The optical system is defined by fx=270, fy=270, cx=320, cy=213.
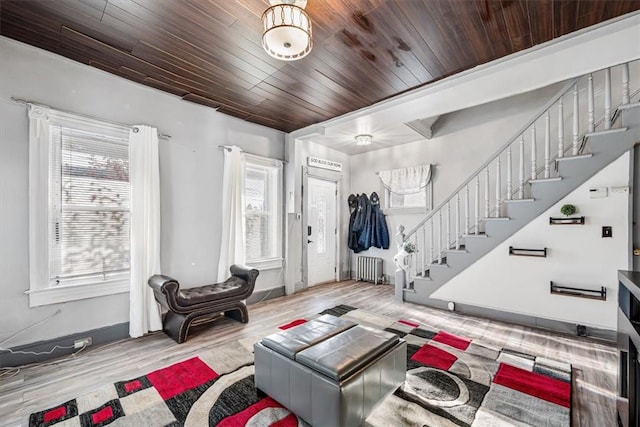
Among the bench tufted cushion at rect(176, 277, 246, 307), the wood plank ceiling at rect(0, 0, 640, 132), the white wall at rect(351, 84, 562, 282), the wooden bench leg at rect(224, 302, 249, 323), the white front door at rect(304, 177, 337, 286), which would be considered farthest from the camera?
the white front door at rect(304, 177, 337, 286)

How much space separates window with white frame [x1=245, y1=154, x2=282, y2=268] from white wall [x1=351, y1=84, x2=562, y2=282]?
2184 mm

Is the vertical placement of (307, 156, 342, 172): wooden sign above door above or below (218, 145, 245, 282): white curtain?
above

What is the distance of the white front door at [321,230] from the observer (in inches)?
214

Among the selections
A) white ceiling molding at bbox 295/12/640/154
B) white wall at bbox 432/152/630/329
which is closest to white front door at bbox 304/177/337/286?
white ceiling molding at bbox 295/12/640/154

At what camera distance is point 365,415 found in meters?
1.68

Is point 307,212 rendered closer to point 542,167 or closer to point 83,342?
point 83,342

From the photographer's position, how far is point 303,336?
2041 millimetres

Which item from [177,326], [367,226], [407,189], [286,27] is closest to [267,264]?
[177,326]

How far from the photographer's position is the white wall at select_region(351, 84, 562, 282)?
4.28 m

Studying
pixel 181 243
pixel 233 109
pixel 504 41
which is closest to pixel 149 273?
pixel 181 243

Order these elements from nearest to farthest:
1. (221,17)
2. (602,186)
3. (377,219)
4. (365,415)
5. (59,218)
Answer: (365,415) → (221,17) → (59,218) → (602,186) → (377,219)

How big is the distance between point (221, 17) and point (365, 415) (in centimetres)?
306

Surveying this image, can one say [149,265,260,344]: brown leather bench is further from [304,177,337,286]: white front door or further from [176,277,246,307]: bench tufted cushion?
[304,177,337,286]: white front door

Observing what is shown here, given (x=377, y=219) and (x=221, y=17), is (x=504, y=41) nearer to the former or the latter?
(x=221, y=17)
